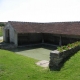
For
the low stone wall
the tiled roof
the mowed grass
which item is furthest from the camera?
the tiled roof

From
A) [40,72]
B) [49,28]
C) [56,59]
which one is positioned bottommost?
[40,72]

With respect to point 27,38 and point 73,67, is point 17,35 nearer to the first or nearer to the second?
point 27,38

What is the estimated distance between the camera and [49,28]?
25.4m

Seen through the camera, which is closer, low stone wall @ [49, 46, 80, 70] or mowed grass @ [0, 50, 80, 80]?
mowed grass @ [0, 50, 80, 80]

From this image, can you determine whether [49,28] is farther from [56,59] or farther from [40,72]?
[40,72]

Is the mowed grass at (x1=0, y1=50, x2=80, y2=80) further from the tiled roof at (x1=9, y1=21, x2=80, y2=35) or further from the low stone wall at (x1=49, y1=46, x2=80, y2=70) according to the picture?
the tiled roof at (x1=9, y1=21, x2=80, y2=35)

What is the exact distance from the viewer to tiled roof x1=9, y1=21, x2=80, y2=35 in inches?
838

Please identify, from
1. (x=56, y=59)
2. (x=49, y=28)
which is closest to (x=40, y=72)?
(x=56, y=59)

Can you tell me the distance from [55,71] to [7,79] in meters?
2.93

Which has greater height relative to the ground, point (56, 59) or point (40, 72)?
point (56, 59)

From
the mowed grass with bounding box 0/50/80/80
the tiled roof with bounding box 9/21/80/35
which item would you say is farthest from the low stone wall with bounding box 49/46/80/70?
the tiled roof with bounding box 9/21/80/35

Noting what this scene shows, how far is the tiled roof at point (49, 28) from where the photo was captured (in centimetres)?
2128

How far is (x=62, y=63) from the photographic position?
32.9 feet

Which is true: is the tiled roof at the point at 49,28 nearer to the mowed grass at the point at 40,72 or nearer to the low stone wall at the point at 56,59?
the low stone wall at the point at 56,59
